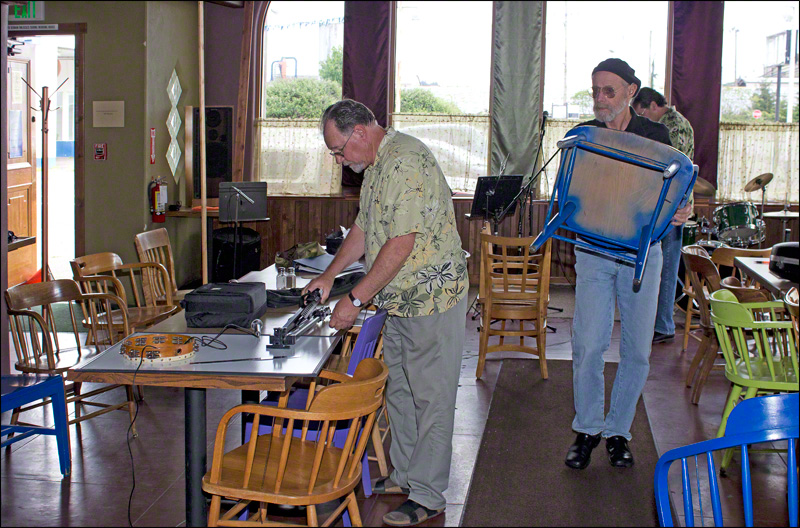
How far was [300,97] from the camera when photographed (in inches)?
358

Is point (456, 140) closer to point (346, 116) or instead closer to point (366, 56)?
point (366, 56)

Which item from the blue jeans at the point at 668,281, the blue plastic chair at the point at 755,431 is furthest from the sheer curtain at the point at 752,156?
the blue plastic chair at the point at 755,431

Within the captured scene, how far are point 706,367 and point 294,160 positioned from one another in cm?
564

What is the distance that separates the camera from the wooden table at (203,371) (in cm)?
247

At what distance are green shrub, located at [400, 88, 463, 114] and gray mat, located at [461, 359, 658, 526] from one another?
16.4 feet

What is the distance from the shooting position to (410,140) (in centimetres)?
291

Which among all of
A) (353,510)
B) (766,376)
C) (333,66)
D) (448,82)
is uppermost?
(333,66)

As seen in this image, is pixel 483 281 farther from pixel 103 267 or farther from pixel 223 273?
pixel 223 273

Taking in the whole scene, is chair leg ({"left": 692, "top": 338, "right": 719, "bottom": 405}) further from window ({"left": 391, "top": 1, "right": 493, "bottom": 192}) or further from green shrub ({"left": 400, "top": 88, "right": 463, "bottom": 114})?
green shrub ({"left": 400, "top": 88, "right": 463, "bottom": 114})

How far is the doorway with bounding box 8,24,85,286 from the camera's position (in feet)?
22.6

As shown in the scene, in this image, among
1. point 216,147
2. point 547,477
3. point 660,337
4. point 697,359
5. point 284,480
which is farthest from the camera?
point 216,147

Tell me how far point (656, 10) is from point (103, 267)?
670cm

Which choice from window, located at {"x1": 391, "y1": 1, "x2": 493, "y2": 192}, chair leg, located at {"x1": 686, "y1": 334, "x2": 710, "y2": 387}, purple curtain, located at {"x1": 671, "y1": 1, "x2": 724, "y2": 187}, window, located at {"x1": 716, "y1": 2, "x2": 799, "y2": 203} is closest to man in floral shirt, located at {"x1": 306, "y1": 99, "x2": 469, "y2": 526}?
chair leg, located at {"x1": 686, "y1": 334, "x2": 710, "y2": 387}

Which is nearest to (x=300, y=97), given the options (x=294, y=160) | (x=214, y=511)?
(x=294, y=160)
